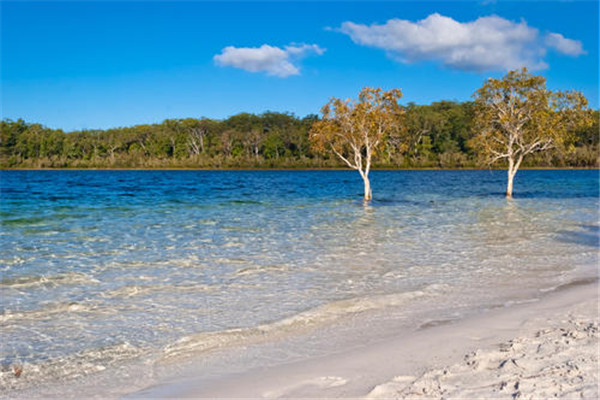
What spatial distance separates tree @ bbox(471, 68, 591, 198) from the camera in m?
36.2

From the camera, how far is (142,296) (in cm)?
1030

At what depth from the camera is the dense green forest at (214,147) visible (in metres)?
148

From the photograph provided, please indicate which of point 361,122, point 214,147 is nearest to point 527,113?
point 361,122

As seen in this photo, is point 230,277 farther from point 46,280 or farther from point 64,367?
point 64,367

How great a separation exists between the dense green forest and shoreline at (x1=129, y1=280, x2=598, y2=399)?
13629 centimetres

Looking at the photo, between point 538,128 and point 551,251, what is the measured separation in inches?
944

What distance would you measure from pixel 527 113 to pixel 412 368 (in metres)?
36.4

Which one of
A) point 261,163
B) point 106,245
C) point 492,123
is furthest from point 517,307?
point 261,163

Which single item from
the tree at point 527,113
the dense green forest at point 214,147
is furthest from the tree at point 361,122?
the dense green forest at point 214,147

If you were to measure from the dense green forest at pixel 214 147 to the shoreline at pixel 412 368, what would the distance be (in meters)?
136

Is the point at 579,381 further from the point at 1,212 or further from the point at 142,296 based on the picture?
the point at 1,212

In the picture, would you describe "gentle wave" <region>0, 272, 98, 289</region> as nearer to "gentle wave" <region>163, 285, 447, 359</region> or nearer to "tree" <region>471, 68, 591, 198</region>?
"gentle wave" <region>163, 285, 447, 359</region>

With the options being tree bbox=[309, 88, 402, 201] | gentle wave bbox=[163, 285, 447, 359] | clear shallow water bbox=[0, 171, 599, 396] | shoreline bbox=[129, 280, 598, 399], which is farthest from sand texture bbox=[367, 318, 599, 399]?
tree bbox=[309, 88, 402, 201]

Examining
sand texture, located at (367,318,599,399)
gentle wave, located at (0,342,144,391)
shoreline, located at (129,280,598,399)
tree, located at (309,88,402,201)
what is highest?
tree, located at (309,88,402,201)
